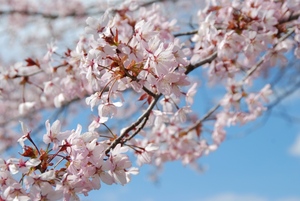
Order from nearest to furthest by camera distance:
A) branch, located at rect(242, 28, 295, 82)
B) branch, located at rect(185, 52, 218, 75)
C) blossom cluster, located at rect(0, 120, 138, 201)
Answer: blossom cluster, located at rect(0, 120, 138, 201) < branch, located at rect(185, 52, 218, 75) < branch, located at rect(242, 28, 295, 82)

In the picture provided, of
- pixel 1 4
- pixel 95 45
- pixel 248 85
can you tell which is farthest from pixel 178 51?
pixel 1 4

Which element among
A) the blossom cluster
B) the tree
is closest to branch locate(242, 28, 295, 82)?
the tree

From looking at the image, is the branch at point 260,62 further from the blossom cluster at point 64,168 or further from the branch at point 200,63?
the blossom cluster at point 64,168

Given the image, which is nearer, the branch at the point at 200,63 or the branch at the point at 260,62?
the branch at the point at 200,63

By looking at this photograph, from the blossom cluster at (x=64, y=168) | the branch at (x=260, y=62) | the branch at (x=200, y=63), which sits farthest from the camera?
the branch at (x=260, y=62)

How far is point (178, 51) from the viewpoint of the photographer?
195cm

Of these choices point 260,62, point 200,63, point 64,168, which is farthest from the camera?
point 260,62

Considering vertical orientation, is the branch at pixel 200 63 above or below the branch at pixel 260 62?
above

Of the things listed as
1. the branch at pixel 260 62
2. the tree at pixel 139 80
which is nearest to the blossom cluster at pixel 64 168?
the tree at pixel 139 80

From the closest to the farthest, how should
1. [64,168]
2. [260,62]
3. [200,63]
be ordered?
[64,168], [200,63], [260,62]

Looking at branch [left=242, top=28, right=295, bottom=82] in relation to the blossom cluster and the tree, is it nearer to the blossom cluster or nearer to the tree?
the tree

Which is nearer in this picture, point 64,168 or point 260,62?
point 64,168

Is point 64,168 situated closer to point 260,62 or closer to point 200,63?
point 200,63

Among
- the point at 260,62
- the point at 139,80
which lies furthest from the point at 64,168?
the point at 260,62
